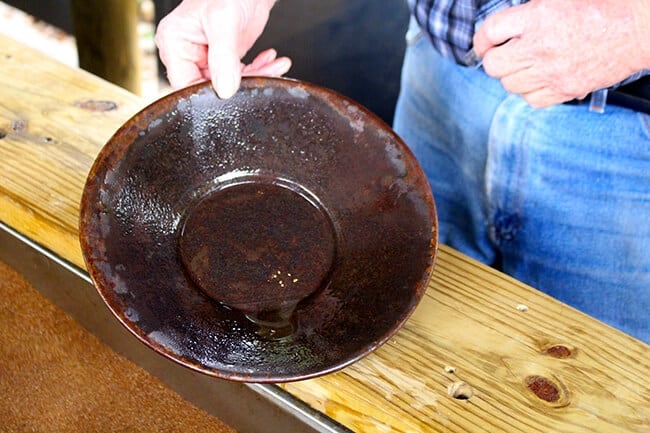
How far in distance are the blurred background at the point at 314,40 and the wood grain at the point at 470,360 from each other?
1.32m

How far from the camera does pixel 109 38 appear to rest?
93.4 inches

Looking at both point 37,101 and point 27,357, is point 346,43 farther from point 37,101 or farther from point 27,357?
point 27,357

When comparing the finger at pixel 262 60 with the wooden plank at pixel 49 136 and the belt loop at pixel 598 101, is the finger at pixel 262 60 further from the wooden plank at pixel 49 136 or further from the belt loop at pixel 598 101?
the belt loop at pixel 598 101

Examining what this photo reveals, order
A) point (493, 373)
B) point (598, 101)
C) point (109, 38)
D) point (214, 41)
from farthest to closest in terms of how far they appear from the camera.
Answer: point (109, 38)
point (598, 101)
point (214, 41)
point (493, 373)

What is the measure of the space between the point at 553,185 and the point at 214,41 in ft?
2.00

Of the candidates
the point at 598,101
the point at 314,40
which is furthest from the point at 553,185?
the point at 314,40

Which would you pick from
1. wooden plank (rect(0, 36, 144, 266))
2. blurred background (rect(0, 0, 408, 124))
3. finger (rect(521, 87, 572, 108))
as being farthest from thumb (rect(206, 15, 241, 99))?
blurred background (rect(0, 0, 408, 124))

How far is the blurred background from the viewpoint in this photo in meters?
2.32

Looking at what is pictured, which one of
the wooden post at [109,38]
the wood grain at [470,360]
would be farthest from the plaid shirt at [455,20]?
the wooden post at [109,38]

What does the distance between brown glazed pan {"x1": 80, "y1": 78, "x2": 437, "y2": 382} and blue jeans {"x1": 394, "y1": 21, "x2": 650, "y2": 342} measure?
36 centimetres

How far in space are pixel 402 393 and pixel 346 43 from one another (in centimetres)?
178

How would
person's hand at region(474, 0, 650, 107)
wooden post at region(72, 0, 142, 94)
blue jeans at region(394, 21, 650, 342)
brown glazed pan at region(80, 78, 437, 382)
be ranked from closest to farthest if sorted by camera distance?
1. brown glazed pan at region(80, 78, 437, 382)
2. person's hand at region(474, 0, 650, 107)
3. blue jeans at region(394, 21, 650, 342)
4. wooden post at region(72, 0, 142, 94)

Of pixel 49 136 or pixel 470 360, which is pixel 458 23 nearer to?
pixel 470 360

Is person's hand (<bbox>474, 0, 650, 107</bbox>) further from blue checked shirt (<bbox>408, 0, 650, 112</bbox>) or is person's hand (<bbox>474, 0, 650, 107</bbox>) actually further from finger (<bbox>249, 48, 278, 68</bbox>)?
finger (<bbox>249, 48, 278, 68</bbox>)
